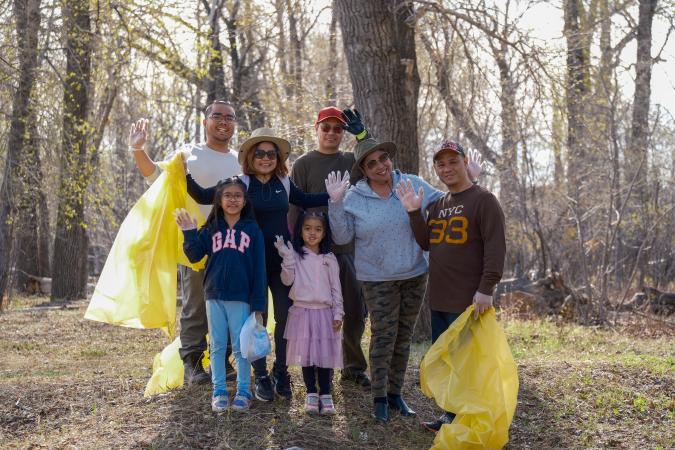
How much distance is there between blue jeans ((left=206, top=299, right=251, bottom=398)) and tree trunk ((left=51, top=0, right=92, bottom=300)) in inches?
338

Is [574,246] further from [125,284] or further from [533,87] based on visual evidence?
[125,284]

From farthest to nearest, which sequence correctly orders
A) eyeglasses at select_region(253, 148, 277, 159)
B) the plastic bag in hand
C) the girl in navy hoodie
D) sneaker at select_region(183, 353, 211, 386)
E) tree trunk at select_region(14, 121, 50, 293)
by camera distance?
tree trunk at select_region(14, 121, 50, 293) → sneaker at select_region(183, 353, 211, 386) → eyeglasses at select_region(253, 148, 277, 159) → the girl in navy hoodie → the plastic bag in hand

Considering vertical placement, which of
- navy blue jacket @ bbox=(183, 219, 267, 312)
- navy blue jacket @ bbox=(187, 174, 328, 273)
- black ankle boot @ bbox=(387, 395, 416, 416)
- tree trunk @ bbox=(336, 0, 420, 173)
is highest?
tree trunk @ bbox=(336, 0, 420, 173)

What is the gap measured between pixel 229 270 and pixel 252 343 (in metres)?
0.49

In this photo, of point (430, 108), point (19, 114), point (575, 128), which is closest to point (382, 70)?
point (430, 108)

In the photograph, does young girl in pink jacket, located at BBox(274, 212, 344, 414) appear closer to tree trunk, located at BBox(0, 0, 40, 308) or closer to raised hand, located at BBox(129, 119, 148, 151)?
raised hand, located at BBox(129, 119, 148, 151)

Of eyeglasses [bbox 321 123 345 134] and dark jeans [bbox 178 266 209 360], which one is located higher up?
eyeglasses [bbox 321 123 345 134]

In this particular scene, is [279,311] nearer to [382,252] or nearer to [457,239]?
[382,252]

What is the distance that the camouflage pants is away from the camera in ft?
16.9

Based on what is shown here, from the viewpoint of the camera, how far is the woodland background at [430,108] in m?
8.72

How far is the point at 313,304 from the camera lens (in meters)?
5.21

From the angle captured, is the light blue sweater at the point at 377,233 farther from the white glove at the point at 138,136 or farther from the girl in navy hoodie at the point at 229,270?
the white glove at the point at 138,136

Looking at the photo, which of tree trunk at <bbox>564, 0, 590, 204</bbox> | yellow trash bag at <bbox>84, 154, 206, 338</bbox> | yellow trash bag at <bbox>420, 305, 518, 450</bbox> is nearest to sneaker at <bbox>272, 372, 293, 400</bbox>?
yellow trash bag at <bbox>84, 154, 206, 338</bbox>

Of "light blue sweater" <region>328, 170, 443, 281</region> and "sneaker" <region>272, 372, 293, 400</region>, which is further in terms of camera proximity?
"sneaker" <region>272, 372, 293, 400</region>
